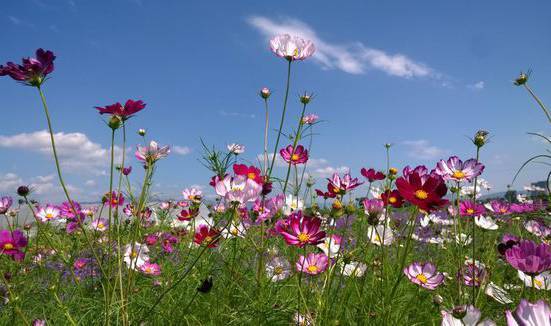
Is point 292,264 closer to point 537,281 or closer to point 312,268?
point 312,268

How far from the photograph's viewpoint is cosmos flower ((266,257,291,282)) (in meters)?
2.21

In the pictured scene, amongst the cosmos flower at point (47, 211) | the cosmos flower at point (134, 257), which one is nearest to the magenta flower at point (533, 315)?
the cosmos flower at point (134, 257)

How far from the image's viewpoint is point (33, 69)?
52.5 inches

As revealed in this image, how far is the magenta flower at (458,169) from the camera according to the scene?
1694 mm

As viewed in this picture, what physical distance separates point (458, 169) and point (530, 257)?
2.10ft

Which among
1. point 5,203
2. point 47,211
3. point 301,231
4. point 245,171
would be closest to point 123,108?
point 245,171

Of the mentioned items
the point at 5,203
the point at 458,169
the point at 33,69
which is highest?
the point at 33,69

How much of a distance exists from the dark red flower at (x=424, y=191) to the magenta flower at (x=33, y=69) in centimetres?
113

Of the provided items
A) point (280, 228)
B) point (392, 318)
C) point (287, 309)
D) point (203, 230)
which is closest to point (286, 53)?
point (280, 228)

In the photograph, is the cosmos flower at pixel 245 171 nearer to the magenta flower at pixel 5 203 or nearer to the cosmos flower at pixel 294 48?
the cosmos flower at pixel 294 48

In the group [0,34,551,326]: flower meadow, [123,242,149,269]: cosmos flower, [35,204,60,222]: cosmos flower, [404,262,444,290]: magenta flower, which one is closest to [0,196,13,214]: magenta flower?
[0,34,551,326]: flower meadow

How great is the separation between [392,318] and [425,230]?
2680 millimetres

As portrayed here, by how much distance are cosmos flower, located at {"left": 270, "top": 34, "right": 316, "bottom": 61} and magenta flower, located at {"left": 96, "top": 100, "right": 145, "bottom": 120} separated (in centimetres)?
72

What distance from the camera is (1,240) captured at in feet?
6.24
